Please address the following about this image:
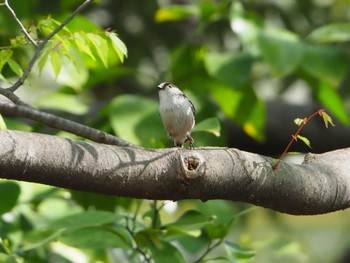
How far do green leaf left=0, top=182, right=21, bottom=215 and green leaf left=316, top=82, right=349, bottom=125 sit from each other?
54.2 inches

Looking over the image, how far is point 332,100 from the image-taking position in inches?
138

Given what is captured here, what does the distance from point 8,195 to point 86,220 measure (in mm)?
232

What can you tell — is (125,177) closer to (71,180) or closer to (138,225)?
(71,180)

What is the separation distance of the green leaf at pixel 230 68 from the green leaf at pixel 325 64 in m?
0.22

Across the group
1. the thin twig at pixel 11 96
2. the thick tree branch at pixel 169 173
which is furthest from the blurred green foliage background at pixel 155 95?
the thick tree branch at pixel 169 173

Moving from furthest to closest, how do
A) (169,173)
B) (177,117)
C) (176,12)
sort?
(176,12) < (177,117) < (169,173)

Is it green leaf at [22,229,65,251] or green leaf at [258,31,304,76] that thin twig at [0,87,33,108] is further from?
green leaf at [258,31,304,76]

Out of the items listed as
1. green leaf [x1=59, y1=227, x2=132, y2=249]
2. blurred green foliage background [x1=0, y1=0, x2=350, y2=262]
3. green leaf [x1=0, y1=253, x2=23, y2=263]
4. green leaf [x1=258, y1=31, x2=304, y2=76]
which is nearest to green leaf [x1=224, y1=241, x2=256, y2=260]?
blurred green foliage background [x1=0, y1=0, x2=350, y2=262]

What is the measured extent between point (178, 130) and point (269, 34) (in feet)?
4.69

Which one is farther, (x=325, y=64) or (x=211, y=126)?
(x=325, y=64)

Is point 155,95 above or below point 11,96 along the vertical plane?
below

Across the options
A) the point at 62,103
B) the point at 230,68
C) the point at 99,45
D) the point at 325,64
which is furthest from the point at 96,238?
the point at 325,64

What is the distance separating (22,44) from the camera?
6.67ft

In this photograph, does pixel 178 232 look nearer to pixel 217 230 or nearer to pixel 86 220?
pixel 217 230
